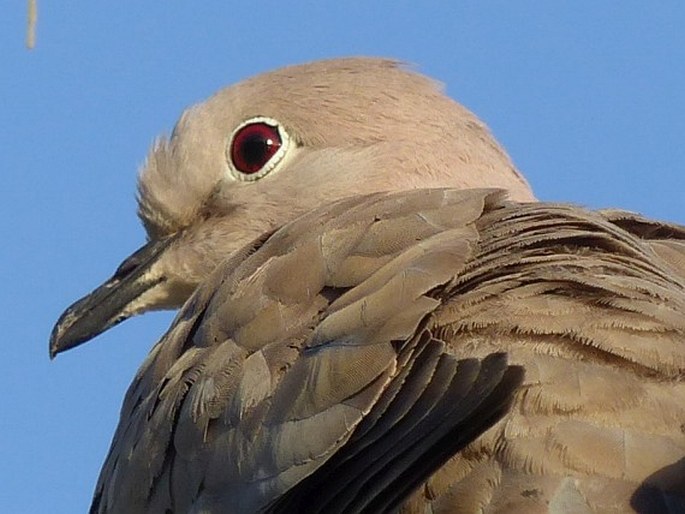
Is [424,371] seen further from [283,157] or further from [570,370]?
[283,157]

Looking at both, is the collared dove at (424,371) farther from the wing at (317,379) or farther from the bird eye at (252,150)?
the bird eye at (252,150)

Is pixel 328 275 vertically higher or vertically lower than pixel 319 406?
higher

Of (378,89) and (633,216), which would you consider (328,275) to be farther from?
(378,89)

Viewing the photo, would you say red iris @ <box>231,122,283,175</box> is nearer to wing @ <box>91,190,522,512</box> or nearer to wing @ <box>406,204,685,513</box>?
wing @ <box>91,190,522,512</box>

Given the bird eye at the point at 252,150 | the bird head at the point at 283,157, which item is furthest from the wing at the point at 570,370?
the bird eye at the point at 252,150

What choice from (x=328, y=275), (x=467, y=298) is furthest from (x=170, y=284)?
(x=467, y=298)

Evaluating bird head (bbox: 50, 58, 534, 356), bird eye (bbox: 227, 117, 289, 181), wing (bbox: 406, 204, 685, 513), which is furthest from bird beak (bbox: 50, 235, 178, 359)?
wing (bbox: 406, 204, 685, 513)
